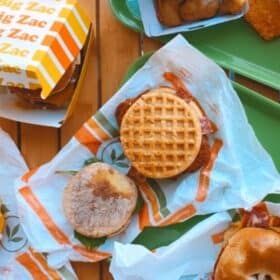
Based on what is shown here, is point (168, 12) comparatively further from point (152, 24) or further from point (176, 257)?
point (176, 257)

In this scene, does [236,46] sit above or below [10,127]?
above

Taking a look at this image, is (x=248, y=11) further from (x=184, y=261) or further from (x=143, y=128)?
(x=184, y=261)

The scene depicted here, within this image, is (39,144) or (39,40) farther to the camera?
(39,144)

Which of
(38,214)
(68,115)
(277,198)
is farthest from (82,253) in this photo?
(277,198)

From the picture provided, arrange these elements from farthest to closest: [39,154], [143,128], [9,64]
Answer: [39,154] → [143,128] → [9,64]

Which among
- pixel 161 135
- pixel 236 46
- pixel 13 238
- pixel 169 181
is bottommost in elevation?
pixel 13 238

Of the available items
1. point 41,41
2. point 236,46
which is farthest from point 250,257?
point 41,41

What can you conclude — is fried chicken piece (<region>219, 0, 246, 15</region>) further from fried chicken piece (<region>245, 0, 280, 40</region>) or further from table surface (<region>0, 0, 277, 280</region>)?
table surface (<region>0, 0, 277, 280</region>)
